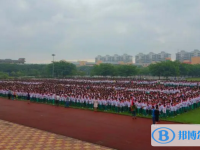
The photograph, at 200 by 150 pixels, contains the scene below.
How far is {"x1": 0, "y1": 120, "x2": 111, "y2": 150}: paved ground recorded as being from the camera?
31.4ft

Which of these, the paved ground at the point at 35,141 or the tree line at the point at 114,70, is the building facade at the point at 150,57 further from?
the paved ground at the point at 35,141

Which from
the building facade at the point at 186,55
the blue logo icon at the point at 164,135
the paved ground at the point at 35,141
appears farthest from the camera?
the building facade at the point at 186,55

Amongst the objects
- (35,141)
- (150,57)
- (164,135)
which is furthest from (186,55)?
(35,141)

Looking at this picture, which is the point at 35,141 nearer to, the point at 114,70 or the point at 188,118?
the point at 188,118

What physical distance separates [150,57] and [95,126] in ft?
553

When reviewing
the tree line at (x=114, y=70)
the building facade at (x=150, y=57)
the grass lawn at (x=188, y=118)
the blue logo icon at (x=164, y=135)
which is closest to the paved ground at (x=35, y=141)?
the blue logo icon at (x=164, y=135)

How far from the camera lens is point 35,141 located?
10383 mm

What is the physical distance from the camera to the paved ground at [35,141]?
9.57 m

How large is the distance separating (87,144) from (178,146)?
13.0 ft

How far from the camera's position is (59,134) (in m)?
11.7

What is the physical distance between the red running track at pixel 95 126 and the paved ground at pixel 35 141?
642 millimetres

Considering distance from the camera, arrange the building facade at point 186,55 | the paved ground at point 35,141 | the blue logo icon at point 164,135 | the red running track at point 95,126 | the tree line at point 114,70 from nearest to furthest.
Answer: the blue logo icon at point 164,135 < the paved ground at point 35,141 < the red running track at point 95,126 < the tree line at point 114,70 < the building facade at point 186,55

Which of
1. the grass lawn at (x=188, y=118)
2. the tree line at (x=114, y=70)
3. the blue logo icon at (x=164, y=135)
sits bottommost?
the grass lawn at (x=188, y=118)

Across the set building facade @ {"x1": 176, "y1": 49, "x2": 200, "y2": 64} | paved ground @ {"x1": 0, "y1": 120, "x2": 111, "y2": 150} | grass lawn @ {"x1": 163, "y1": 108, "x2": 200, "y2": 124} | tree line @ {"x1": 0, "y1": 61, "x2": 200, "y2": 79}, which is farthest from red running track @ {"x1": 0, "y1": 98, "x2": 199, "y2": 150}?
building facade @ {"x1": 176, "y1": 49, "x2": 200, "y2": 64}
